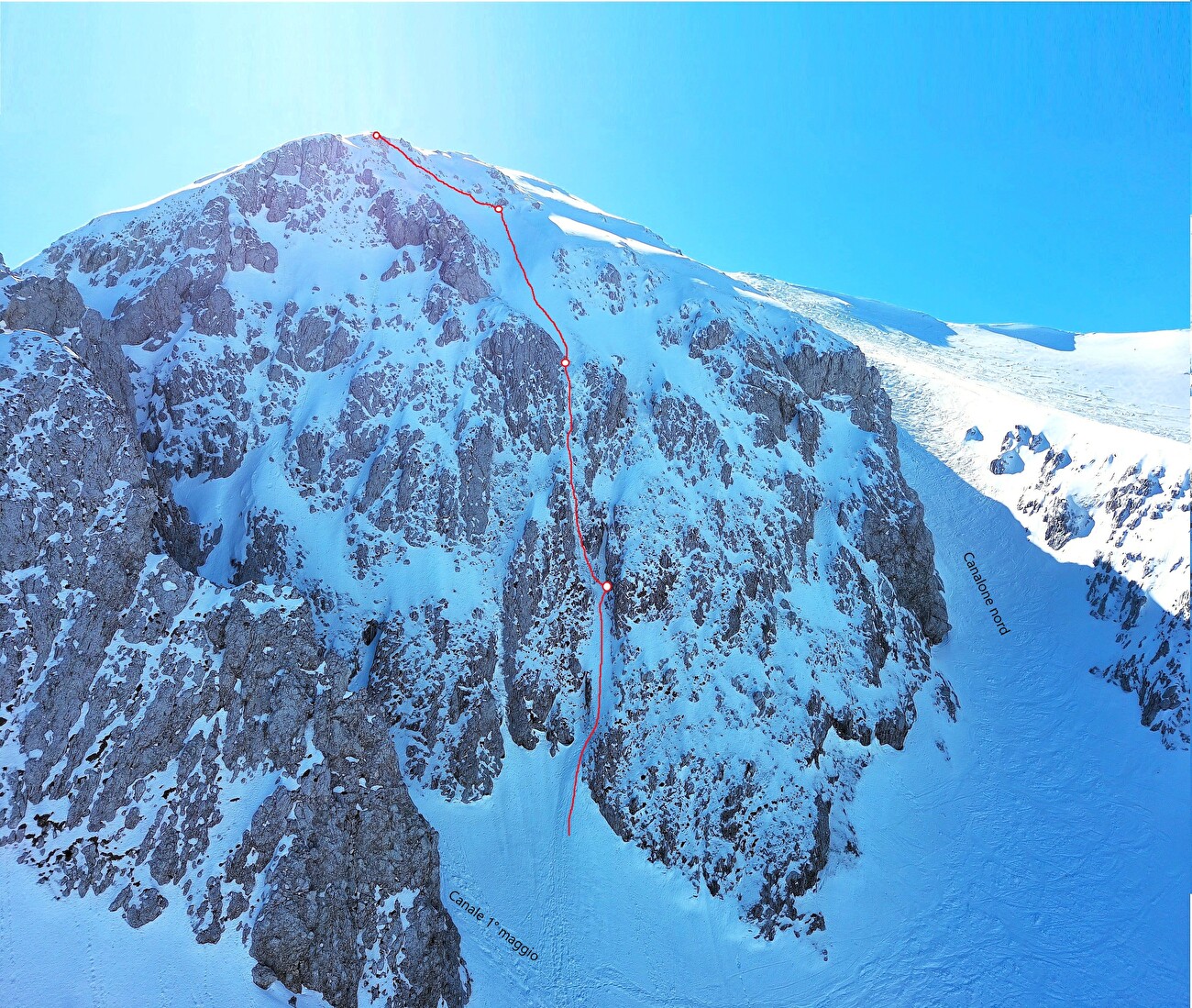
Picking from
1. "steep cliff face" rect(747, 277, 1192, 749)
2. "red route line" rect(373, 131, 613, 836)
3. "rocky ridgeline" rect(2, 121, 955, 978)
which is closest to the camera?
"rocky ridgeline" rect(2, 121, 955, 978)

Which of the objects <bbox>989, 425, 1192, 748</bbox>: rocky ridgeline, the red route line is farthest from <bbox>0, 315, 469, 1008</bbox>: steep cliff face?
<bbox>989, 425, 1192, 748</bbox>: rocky ridgeline

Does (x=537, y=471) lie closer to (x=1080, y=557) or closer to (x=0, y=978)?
(x=0, y=978)

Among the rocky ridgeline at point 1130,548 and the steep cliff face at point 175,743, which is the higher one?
the rocky ridgeline at point 1130,548

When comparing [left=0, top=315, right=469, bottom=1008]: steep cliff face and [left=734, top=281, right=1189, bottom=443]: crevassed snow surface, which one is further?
[left=734, top=281, right=1189, bottom=443]: crevassed snow surface

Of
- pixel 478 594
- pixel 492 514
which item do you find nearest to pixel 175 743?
pixel 478 594

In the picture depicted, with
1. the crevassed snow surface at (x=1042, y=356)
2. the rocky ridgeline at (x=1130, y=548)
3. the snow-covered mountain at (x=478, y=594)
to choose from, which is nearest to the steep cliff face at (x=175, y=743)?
the snow-covered mountain at (x=478, y=594)

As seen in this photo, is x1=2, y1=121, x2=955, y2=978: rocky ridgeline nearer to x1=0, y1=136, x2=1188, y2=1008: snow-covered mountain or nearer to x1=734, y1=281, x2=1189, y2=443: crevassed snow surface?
x1=0, y1=136, x2=1188, y2=1008: snow-covered mountain

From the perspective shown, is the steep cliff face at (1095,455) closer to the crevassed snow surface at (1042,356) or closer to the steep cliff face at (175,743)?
the crevassed snow surface at (1042,356)
